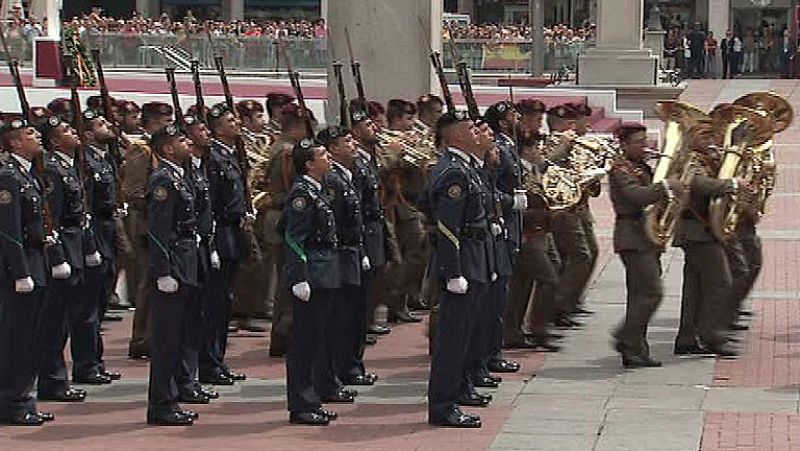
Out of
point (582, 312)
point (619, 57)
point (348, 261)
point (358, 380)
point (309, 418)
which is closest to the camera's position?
point (309, 418)

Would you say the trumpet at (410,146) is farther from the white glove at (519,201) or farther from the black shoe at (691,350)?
the black shoe at (691,350)

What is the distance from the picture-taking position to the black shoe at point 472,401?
10469 mm

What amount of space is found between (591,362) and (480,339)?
67.3 inches

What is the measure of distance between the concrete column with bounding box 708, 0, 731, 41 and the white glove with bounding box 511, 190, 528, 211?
134 feet

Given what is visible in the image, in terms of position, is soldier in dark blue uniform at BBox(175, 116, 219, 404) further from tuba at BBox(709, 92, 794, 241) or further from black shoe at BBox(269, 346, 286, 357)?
tuba at BBox(709, 92, 794, 241)

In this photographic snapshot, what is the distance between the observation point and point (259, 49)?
3616 centimetres

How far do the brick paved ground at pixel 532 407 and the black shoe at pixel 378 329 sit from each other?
9 cm

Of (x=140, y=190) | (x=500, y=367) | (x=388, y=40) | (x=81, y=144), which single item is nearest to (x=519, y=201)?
(x=500, y=367)

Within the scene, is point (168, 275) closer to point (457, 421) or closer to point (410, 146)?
point (457, 421)

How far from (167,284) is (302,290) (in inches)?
31.3

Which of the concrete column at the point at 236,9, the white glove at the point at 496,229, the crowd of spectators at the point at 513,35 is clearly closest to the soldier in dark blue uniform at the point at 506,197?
the white glove at the point at 496,229

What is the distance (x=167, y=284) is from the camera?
988 centimetres

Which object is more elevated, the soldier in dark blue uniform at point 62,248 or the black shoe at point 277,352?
the soldier in dark blue uniform at point 62,248

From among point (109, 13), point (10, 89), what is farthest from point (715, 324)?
point (109, 13)
